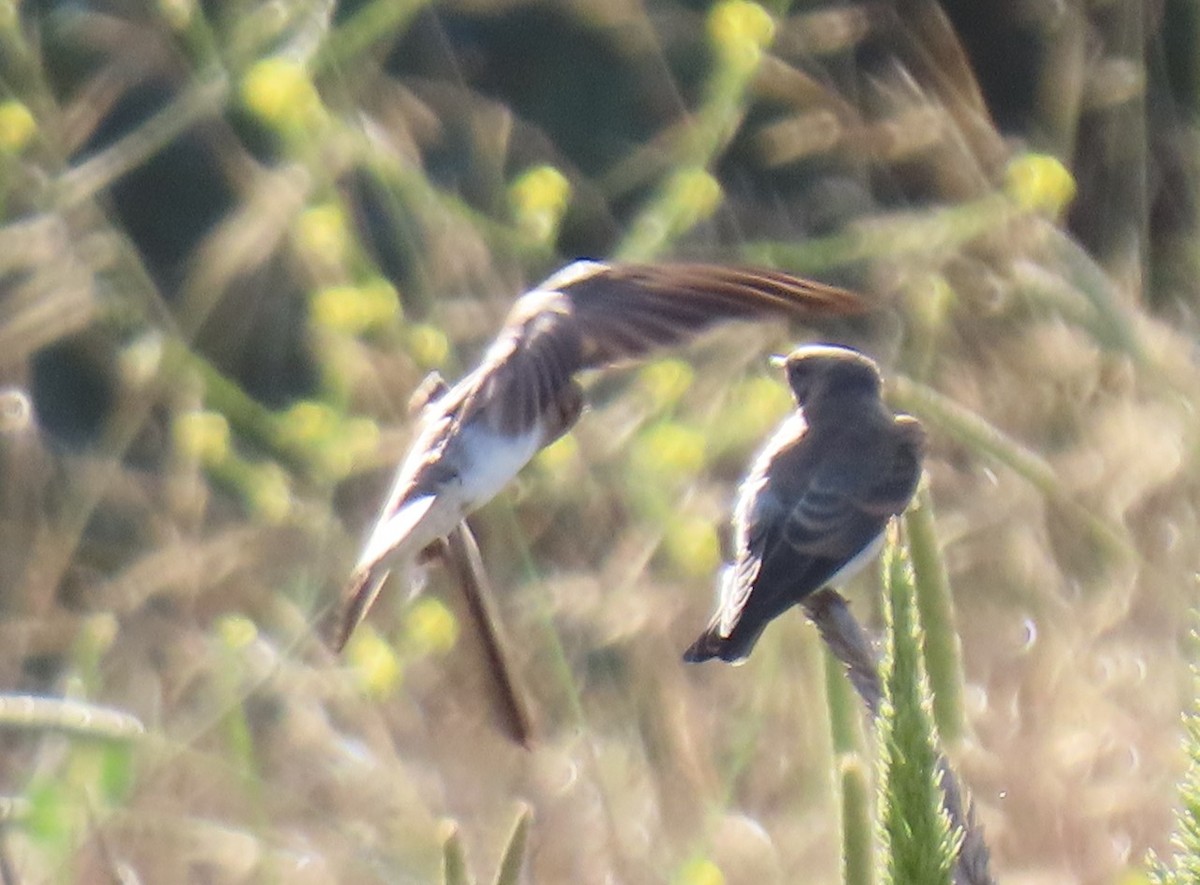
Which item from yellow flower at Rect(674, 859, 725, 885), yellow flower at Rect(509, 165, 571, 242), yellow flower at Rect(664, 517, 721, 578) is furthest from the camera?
yellow flower at Rect(509, 165, 571, 242)

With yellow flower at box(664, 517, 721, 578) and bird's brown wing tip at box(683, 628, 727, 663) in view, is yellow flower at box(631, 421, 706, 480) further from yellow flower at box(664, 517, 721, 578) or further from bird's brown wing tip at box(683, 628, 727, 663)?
bird's brown wing tip at box(683, 628, 727, 663)

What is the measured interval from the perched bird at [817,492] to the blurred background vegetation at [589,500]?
0.67 feet

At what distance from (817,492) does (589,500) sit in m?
1.55

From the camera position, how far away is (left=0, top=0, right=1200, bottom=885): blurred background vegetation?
155 inches

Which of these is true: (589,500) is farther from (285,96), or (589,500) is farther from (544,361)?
(544,361)

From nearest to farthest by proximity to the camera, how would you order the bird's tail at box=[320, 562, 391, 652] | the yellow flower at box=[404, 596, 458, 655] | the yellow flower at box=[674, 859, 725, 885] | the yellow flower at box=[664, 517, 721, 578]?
the bird's tail at box=[320, 562, 391, 652], the yellow flower at box=[674, 859, 725, 885], the yellow flower at box=[664, 517, 721, 578], the yellow flower at box=[404, 596, 458, 655]

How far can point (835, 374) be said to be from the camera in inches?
138

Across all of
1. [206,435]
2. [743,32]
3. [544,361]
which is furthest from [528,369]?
[206,435]

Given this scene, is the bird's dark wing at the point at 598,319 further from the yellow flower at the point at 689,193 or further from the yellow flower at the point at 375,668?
the yellow flower at the point at 375,668

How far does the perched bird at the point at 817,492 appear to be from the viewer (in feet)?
9.32

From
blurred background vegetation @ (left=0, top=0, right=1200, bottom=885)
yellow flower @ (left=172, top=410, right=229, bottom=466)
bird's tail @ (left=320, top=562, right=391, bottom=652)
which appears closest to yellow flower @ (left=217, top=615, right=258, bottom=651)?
blurred background vegetation @ (left=0, top=0, right=1200, bottom=885)

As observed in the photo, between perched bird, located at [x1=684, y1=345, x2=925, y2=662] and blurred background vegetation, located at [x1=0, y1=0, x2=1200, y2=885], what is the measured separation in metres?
0.20

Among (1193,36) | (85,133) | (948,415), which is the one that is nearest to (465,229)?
(85,133)

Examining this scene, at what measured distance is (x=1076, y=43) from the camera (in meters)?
4.61
